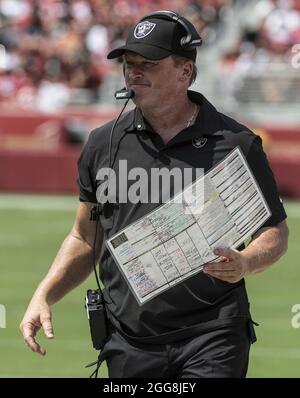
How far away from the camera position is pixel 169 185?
191 inches

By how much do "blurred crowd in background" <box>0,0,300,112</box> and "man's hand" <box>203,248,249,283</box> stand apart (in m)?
18.0

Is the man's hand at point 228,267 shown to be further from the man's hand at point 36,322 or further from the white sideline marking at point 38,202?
the white sideline marking at point 38,202

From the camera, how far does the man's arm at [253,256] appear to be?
4531mm

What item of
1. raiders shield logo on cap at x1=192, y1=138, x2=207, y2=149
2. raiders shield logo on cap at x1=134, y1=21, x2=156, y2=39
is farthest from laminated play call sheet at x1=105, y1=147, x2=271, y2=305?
raiders shield logo on cap at x1=134, y1=21, x2=156, y2=39

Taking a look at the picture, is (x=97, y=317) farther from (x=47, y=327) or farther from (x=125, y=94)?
(x=125, y=94)

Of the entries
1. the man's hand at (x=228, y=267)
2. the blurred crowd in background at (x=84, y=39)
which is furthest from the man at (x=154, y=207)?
the blurred crowd in background at (x=84, y=39)

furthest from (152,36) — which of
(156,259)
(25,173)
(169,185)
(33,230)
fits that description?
(25,173)

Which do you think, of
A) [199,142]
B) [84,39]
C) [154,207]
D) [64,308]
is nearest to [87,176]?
[154,207]

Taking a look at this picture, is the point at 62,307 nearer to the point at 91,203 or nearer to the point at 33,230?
the point at 33,230

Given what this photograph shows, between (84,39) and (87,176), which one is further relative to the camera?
(84,39)

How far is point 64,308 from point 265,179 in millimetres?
6828

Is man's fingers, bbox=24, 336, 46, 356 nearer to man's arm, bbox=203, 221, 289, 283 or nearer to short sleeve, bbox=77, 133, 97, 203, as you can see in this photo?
short sleeve, bbox=77, 133, 97, 203

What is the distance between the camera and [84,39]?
25.6 m

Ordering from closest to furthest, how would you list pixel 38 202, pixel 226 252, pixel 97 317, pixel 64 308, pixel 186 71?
1. pixel 226 252
2. pixel 186 71
3. pixel 97 317
4. pixel 64 308
5. pixel 38 202
